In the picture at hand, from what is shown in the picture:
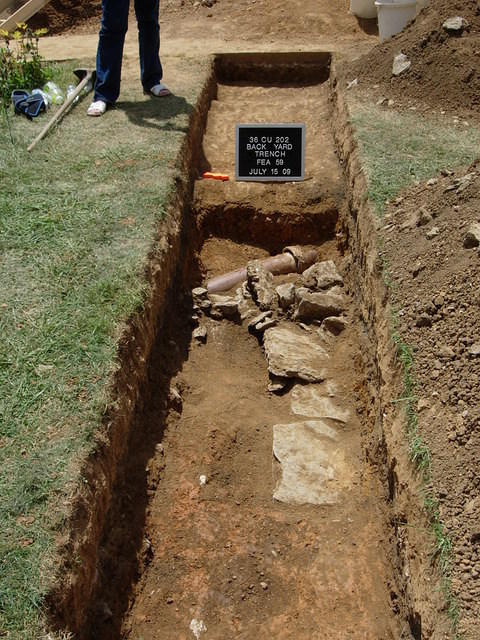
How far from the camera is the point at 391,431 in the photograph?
346 centimetres

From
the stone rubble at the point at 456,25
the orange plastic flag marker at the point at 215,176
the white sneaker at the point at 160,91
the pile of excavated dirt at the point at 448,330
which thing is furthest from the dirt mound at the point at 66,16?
the pile of excavated dirt at the point at 448,330

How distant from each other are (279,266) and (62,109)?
97.7 inches

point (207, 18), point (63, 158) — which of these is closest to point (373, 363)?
point (63, 158)

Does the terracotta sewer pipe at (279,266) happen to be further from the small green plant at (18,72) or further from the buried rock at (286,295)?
the small green plant at (18,72)

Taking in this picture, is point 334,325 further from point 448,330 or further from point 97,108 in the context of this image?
point 97,108

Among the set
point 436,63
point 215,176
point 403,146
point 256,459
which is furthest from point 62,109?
point 256,459

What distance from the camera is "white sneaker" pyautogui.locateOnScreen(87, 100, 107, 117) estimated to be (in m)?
6.02

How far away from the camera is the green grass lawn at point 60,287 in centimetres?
269

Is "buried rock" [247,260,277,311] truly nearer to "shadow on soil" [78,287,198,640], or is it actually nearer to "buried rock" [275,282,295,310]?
"buried rock" [275,282,295,310]

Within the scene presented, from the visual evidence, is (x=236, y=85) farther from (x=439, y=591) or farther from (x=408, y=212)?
(x=439, y=591)

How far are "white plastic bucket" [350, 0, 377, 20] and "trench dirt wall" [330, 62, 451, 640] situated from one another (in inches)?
140

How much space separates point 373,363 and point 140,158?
101 inches

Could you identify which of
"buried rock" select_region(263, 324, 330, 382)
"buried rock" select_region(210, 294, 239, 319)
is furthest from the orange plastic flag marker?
"buried rock" select_region(263, 324, 330, 382)

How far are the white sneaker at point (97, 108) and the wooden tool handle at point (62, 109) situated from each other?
0.68 feet
